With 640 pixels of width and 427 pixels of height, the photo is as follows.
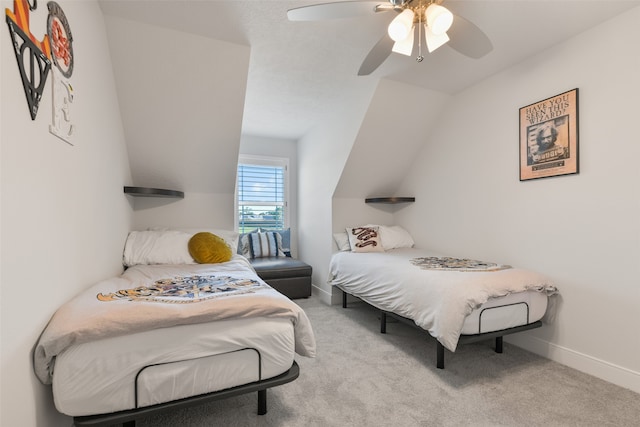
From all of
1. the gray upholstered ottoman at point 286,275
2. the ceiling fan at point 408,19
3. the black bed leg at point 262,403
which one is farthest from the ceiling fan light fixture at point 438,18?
the gray upholstered ottoman at point 286,275

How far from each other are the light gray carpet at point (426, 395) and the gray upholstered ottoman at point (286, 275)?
54.3 inches

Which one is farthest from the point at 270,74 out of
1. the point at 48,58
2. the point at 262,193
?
the point at 262,193

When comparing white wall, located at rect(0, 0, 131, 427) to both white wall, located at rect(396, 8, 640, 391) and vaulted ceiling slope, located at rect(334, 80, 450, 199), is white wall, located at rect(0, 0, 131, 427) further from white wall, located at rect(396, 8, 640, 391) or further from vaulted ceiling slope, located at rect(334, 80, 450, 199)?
white wall, located at rect(396, 8, 640, 391)

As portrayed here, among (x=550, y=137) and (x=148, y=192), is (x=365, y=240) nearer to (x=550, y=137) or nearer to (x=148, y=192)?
(x=550, y=137)

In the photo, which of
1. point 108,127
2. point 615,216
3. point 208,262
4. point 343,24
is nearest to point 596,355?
point 615,216

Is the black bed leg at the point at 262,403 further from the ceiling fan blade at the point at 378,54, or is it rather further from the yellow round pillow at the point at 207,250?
the ceiling fan blade at the point at 378,54

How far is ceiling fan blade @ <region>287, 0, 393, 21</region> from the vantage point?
141cm

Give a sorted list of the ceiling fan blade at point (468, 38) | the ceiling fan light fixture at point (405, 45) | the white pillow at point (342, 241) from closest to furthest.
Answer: the ceiling fan blade at point (468, 38) < the ceiling fan light fixture at point (405, 45) < the white pillow at point (342, 241)

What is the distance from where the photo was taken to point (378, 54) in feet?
5.87

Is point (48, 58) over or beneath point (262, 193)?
over

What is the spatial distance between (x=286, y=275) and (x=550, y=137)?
298cm

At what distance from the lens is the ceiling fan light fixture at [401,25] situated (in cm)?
149

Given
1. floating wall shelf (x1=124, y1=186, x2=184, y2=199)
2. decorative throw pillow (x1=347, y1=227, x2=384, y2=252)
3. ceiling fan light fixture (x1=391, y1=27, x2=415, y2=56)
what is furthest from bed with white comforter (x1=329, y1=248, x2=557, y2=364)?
floating wall shelf (x1=124, y1=186, x2=184, y2=199)

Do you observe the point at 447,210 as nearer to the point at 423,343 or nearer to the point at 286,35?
the point at 423,343
